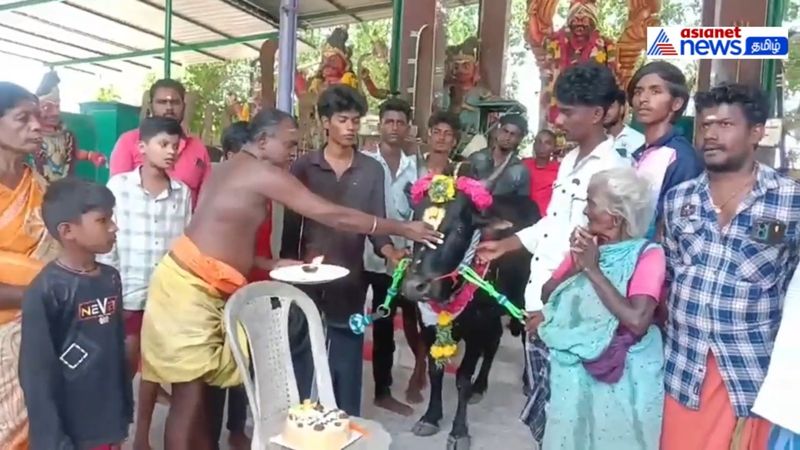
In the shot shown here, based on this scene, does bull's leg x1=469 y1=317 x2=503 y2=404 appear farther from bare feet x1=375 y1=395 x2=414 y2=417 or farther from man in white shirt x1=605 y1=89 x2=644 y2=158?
man in white shirt x1=605 y1=89 x2=644 y2=158

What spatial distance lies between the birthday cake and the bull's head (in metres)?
0.69

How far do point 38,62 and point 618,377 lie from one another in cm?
1318

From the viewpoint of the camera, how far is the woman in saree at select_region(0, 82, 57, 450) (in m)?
2.33

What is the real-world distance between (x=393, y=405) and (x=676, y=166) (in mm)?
2477

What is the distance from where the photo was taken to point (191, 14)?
35.7 ft

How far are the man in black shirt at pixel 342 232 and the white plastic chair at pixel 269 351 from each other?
639mm

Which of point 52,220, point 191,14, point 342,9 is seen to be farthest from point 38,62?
point 52,220

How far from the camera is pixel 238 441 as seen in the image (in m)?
3.53

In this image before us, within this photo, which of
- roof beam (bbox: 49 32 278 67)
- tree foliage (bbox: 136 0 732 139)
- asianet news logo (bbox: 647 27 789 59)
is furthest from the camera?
roof beam (bbox: 49 32 278 67)

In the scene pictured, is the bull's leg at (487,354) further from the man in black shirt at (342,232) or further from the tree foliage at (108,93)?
the tree foliage at (108,93)

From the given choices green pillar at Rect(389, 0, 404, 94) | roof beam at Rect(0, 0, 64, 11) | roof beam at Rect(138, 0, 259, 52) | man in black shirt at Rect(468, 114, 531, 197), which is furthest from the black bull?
roof beam at Rect(0, 0, 64, 11)

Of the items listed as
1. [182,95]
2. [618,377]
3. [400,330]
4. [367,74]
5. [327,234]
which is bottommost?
[400,330]

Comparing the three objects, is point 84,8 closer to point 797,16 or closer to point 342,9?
point 342,9

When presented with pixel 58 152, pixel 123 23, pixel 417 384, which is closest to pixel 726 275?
pixel 417 384
